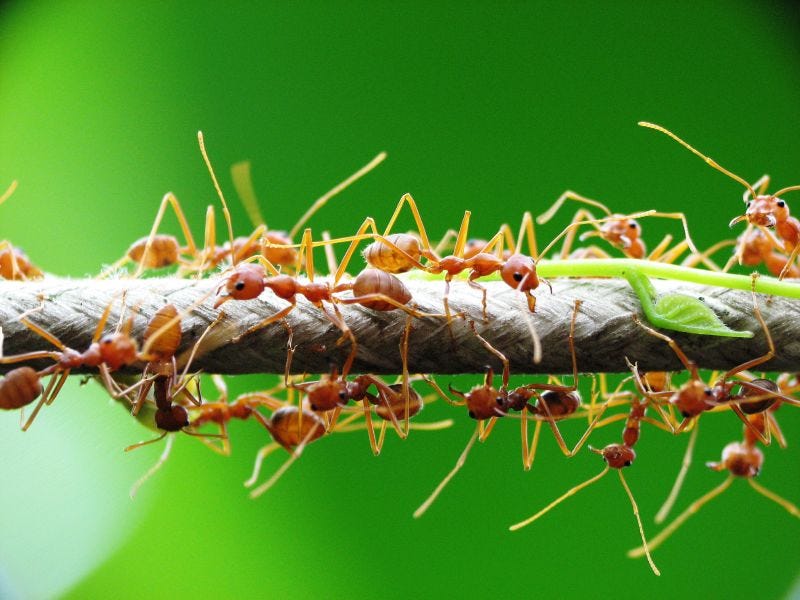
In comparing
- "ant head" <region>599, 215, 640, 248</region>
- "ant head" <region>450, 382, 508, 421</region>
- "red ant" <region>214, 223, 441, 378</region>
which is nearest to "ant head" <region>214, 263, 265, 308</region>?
"red ant" <region>214, 223, 441, 378</region>

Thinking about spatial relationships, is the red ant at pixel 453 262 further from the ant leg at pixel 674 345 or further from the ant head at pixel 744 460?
the ant head at pixel 744 460

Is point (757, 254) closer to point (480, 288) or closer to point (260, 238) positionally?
point (480, 288)

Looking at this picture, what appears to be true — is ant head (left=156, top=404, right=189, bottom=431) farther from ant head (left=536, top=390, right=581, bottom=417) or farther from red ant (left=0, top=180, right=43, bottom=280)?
ant head (left=536, top=390, right=581, bottom=417)

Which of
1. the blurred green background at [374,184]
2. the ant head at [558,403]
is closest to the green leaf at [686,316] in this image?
the ant head at [558,403]

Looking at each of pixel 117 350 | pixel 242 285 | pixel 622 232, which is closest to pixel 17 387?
pixel 117 350

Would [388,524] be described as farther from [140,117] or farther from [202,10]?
[202,10]

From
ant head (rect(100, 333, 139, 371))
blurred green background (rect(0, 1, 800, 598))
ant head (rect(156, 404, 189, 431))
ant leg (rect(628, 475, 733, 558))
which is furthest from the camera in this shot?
blurred green background (rect(0, 1, 800, 598))

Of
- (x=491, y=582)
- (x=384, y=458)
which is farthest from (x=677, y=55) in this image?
(x=491, y=582)

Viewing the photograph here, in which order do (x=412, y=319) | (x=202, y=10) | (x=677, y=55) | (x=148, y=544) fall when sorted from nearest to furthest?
(x=412, y=319) → (x=148, y=544) → (x=677, y=55) → (x=202, y=10)
